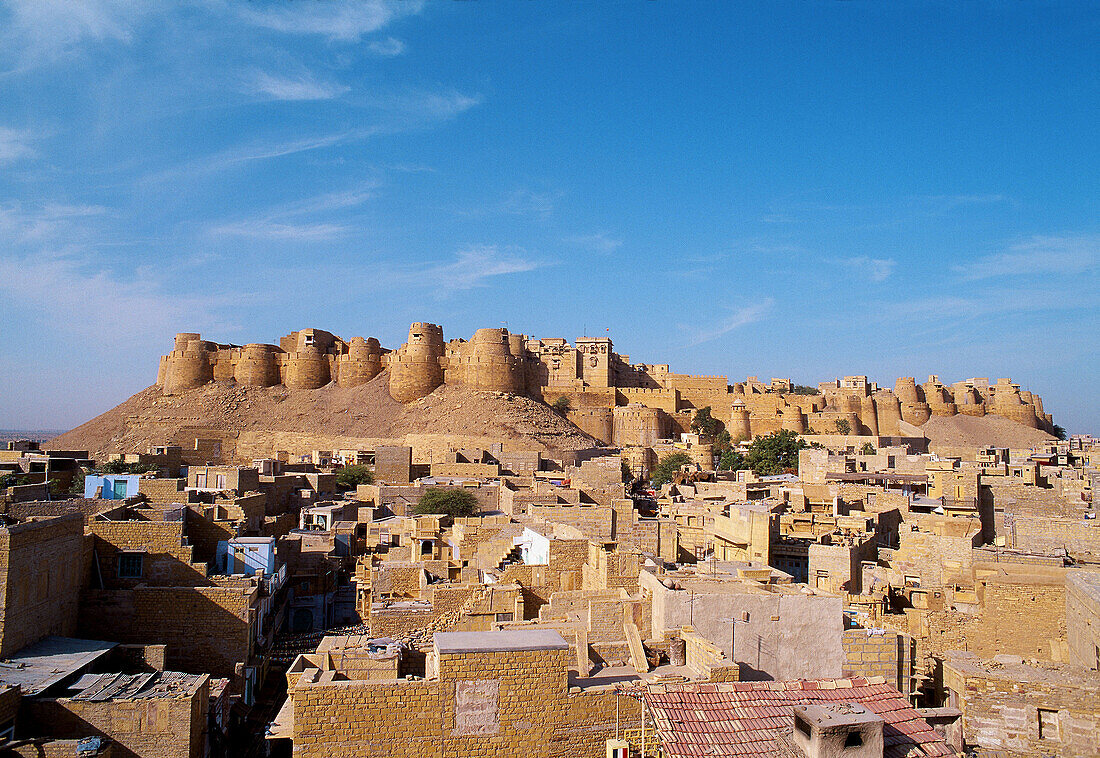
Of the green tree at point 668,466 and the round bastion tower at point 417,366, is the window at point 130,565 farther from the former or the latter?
the round bastion tower at point 417,366

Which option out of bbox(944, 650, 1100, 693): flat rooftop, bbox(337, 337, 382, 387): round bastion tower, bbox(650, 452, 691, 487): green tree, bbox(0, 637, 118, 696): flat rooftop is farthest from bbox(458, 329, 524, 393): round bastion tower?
bbox(944, 650, 1100, 693): flat rooftop

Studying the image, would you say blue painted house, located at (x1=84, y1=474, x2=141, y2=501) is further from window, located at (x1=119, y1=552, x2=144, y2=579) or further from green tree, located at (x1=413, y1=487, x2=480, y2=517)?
green tree, located at (x1=413, y1=487, x2=480, y2=517)

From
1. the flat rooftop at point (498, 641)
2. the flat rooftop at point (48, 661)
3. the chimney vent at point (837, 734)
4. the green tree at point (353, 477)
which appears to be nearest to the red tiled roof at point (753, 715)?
the chimney vent at point (837, 734)

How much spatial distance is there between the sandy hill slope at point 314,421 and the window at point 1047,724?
30095mm

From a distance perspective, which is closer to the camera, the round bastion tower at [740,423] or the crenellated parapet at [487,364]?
the crenellated parapet at [487,364]

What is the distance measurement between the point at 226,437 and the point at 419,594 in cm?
3183

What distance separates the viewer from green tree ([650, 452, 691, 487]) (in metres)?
29.2

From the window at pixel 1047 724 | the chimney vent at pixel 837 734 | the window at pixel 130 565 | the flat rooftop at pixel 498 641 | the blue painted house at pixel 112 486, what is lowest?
the window at pixel 1047 724

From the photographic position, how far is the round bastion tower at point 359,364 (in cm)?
4684

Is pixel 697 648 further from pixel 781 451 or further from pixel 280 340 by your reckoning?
pixel 280 340

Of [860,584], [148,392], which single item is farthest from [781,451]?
[148,392]

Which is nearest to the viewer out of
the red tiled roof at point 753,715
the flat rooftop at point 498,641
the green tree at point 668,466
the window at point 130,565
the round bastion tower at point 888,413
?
the red tiled roof at point 753,715

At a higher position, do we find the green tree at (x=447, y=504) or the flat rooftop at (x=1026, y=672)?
the green tree at (x=447, y=504)

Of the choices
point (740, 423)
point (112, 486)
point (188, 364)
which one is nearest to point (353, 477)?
point (112, 486)
